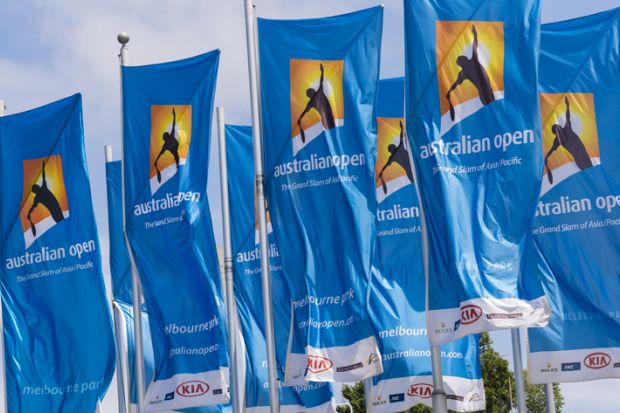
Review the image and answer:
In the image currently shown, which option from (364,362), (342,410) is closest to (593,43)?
(364,362)

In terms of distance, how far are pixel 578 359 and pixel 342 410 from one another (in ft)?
131

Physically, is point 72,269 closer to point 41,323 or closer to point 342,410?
point 41,323

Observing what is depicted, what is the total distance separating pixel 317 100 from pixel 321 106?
13 centimetres

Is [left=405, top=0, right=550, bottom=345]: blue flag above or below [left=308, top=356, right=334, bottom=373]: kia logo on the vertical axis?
above

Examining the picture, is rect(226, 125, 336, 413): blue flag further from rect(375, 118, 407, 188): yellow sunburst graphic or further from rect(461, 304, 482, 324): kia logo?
rect(461, 304, 482, 324): kia logo

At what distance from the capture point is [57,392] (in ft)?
81.3

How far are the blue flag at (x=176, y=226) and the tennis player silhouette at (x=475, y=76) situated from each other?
572 centimetres

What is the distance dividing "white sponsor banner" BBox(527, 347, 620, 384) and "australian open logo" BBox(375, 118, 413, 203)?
16.9 feet

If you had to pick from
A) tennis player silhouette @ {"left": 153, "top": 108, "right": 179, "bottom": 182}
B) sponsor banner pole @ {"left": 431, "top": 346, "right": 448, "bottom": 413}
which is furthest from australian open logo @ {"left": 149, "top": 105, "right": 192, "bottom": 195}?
sponsor banner pole @ {"left": 431, "top": 346, "right": 448, "bottom": 413}

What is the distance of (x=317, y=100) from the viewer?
21625mm

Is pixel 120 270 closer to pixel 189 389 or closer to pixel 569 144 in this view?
pixel 189 389

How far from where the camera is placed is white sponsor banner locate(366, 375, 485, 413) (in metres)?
25.4

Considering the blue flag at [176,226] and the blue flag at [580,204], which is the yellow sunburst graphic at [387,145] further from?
the blue flag at [176,226]

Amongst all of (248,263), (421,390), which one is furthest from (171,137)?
(421,390)
